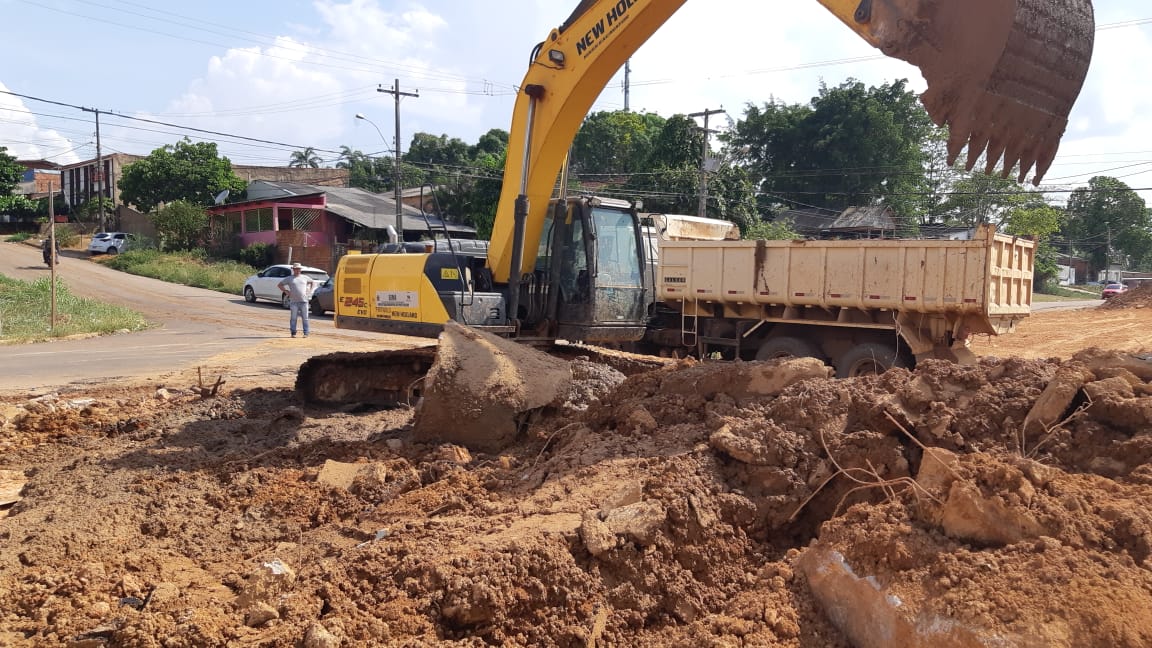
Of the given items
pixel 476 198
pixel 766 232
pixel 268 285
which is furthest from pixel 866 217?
pixel 268 285

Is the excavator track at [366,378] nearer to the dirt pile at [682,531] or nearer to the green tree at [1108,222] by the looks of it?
the dirt pile at [682,531]

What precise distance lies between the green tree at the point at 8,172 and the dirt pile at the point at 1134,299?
5413cm

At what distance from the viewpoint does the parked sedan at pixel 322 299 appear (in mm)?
23583

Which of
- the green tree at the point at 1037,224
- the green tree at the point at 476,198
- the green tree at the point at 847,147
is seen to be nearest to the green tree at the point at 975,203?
the green tree at the point at 1037,224

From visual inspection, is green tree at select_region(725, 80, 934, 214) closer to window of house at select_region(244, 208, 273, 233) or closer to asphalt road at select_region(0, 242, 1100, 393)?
window of house at select_region(244, 208, 273, 233)

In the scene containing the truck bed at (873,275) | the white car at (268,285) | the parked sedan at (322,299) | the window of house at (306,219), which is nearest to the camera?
the truck bed at (873,275)

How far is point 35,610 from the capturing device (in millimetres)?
3551

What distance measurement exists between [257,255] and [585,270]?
32.2m

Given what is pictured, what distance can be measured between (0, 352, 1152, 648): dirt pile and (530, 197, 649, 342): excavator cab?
2.57 m

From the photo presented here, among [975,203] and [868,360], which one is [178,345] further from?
[975,203]

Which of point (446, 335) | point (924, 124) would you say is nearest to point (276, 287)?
point (446, 335)

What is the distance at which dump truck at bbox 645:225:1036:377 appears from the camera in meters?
9.44

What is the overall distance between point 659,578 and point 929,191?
Result: 4896cm

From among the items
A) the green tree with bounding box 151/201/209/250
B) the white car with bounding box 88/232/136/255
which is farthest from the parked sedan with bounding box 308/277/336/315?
the white car with bounding box 88/232/136/255
